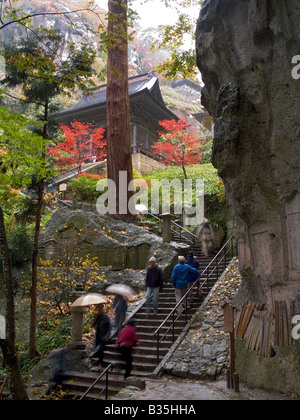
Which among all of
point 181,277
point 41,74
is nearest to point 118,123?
point 41,74

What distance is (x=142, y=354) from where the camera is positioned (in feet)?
27.4

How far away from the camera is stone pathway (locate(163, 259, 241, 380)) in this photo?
7.27 m

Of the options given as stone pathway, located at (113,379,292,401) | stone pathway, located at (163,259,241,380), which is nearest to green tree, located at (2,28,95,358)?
stone pathway, located at (163,259,241,380)

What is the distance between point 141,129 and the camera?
30812 mm

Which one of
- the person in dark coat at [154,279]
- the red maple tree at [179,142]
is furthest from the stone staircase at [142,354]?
the red maple tree at [179,142]

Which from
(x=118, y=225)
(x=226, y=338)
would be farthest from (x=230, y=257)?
(x=226, y=338)

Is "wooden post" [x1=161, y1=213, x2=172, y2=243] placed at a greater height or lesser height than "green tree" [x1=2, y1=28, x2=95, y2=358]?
lesser

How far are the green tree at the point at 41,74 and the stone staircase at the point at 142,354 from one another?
2.29 metres

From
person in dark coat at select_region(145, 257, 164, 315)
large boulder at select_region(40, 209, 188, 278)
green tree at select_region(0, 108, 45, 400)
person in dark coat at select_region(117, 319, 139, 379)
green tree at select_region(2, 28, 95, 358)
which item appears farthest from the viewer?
large boulder at select_region(40, 209, 188, 278)

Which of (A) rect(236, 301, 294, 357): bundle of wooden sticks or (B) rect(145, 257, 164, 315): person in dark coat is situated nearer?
(A) rect(236, 301, 294, 357): bundle of wooden sticks

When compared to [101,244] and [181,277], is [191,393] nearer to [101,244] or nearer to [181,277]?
[181,277]

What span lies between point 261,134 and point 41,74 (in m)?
4.86

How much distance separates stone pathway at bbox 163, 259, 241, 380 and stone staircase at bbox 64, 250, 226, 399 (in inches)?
13.9

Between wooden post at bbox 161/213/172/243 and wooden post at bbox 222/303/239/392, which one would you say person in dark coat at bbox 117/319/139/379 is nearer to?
wooden post at bbox 222/303/239/392
